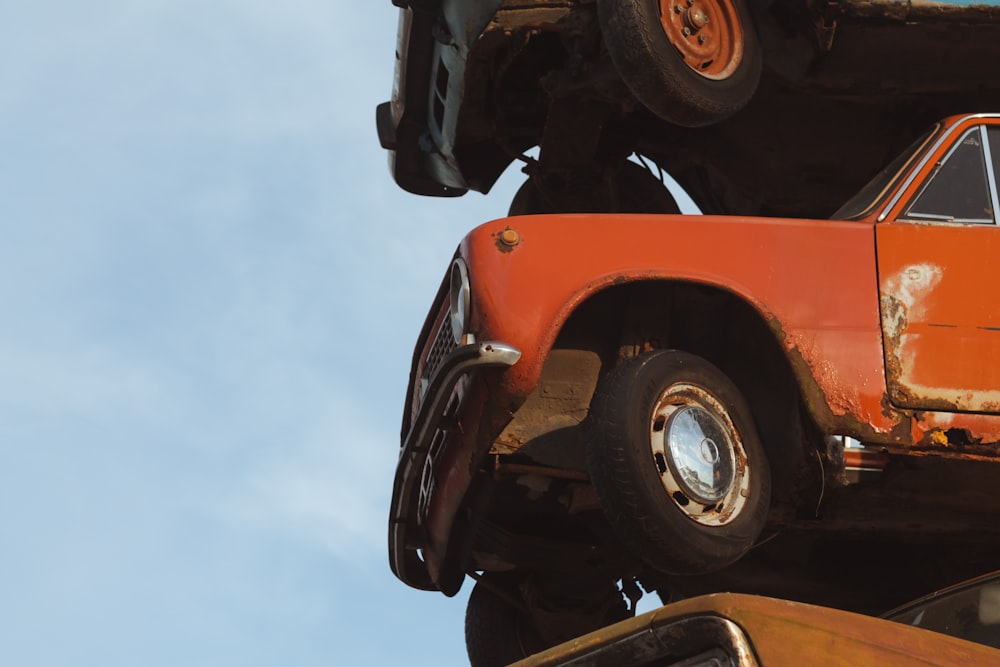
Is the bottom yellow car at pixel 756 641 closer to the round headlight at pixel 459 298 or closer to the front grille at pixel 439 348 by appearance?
the round headlight at pixel 459 298

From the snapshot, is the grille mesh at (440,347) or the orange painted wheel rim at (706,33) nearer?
the grille mesh at (440,347)

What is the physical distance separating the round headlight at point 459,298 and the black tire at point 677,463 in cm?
58

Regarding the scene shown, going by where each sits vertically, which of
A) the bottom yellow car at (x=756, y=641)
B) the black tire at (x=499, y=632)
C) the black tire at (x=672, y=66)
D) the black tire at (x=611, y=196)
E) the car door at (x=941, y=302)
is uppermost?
the black tire at (x=672, y=66)

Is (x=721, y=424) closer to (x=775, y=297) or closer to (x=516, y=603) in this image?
(x=775, y=297)

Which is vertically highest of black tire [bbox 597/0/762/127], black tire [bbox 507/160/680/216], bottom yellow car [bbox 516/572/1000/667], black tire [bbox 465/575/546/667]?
black tire [bbox 597/0/762/127]

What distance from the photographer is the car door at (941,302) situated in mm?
5887

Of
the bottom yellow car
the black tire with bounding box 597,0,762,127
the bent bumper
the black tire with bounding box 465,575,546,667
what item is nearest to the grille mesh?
the bent bumper

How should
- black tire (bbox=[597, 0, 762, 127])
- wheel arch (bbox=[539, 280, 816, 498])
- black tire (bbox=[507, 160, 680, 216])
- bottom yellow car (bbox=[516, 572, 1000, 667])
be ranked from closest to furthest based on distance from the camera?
bottom yellow car (bbox=[516, 572, 1000, 667]) < wheel arch (bbox=[539, 280, 816, 498]) < black tire (bbox=[597, 0, 762, 127]) < black tire (bbox=[507, 160, 680, 216])

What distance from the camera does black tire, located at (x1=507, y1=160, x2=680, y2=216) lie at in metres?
8.95

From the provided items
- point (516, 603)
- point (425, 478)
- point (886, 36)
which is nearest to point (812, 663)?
point (425, 478)

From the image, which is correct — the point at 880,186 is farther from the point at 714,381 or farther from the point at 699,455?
the point at 699,455

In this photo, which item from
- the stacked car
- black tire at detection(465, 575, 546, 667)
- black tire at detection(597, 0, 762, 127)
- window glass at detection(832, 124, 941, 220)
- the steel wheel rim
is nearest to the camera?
the steel wheel rim

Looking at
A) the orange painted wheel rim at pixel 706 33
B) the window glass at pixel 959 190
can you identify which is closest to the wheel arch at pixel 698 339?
the window glass at pixel 959 190

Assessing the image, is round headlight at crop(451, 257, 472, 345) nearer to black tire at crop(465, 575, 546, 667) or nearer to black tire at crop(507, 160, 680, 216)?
black tire at crop(465, 575, 546, 667)
